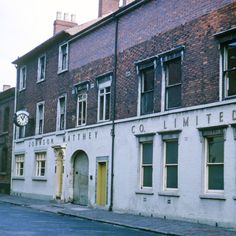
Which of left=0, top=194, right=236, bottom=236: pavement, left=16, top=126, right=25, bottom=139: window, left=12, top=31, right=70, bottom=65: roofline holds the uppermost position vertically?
left=12, top=31, right=70, bottom=65: roofline

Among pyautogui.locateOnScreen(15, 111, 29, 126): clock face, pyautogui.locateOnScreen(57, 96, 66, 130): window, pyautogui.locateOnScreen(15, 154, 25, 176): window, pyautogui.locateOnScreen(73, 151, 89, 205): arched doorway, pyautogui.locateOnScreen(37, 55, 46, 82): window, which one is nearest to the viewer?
pyautogui.locateOnScreen(73, 151, 89, 205): arched doorway

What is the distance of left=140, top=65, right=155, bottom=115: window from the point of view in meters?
20.9

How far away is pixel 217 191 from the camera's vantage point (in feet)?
54.9

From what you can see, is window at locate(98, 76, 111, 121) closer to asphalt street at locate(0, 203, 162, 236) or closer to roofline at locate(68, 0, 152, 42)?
roofline at locate(68, 0, 152, 42)

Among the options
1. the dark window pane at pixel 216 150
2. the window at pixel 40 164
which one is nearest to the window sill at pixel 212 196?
the dark window pane at pixel 216 150

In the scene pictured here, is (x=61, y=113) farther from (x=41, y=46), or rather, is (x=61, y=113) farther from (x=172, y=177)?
(x=172, y=177)

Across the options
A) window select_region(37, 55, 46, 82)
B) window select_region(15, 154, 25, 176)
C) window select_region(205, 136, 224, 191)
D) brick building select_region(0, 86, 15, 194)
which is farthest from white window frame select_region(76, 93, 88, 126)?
brick building select_region(0, 86, 15, 194)

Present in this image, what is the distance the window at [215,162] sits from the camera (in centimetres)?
1673

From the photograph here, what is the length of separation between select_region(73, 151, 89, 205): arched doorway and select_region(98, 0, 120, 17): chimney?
9955 millimetres

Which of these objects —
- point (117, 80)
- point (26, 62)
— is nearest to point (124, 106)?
point (117, 80)

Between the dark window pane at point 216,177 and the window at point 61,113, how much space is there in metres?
13.1

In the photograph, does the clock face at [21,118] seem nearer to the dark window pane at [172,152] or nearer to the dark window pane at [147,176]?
the dark window pane at [147,176]

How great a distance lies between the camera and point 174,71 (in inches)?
773

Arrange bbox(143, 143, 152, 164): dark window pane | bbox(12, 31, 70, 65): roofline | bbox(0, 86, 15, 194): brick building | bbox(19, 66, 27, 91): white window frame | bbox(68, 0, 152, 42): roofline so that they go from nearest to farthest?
bbox(143, 143, 152, 164): dark window pane, bbox(68, 0, 152, 42): roofline, bbox(12, 31, 70, 65): roofline, bbox(19, 66, 27, 91): white window frame, bbox(0, 86, 15, 194): brick building
